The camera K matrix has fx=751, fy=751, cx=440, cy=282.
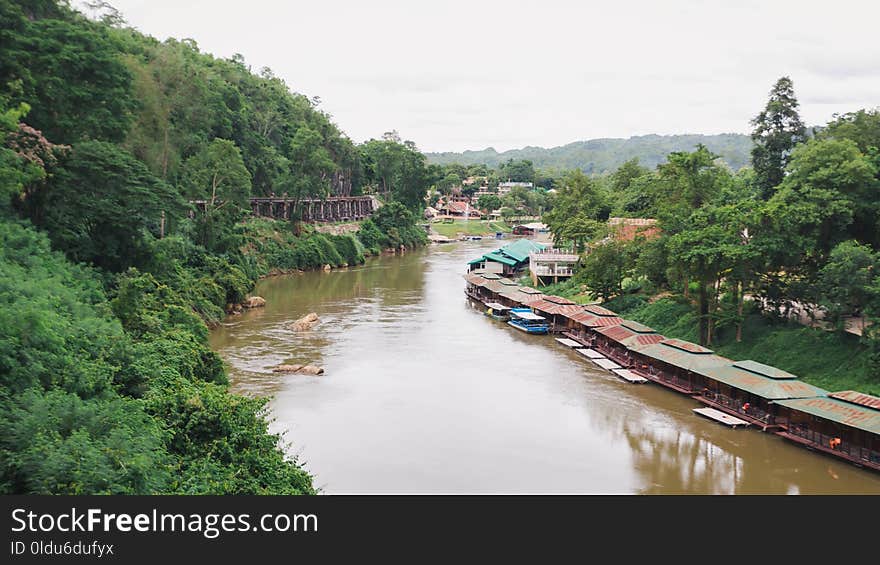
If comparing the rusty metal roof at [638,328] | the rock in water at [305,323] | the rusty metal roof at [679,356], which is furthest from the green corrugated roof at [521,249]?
the rusty metal roof at [679,356]

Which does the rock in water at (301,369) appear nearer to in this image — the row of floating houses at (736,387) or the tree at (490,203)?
the row of floating houses at (736,387)

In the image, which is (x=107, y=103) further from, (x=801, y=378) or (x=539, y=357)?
(x=801, y=378)

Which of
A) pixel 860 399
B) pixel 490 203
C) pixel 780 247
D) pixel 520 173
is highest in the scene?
pixel 520 173

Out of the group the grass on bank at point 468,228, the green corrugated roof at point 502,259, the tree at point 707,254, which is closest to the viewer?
Result: the tree at point 707,254

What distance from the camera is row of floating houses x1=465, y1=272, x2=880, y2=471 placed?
770 inches

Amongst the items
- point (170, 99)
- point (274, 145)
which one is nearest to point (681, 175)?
point (170, 99)

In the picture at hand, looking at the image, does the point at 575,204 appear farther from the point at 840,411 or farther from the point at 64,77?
the point at 64,77

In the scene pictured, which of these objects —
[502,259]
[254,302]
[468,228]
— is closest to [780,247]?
[254,302]

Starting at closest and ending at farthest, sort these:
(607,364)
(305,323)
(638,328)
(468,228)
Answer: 1. (607,364)
2. (638,328)
3. (305,323)
4. (468,228)

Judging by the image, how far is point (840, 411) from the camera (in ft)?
64.5

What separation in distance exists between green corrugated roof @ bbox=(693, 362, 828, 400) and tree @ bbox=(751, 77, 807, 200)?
1355cm

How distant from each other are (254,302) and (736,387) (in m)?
28.1

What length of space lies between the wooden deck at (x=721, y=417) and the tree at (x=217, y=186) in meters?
33.1

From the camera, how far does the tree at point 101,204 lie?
25.4 m
